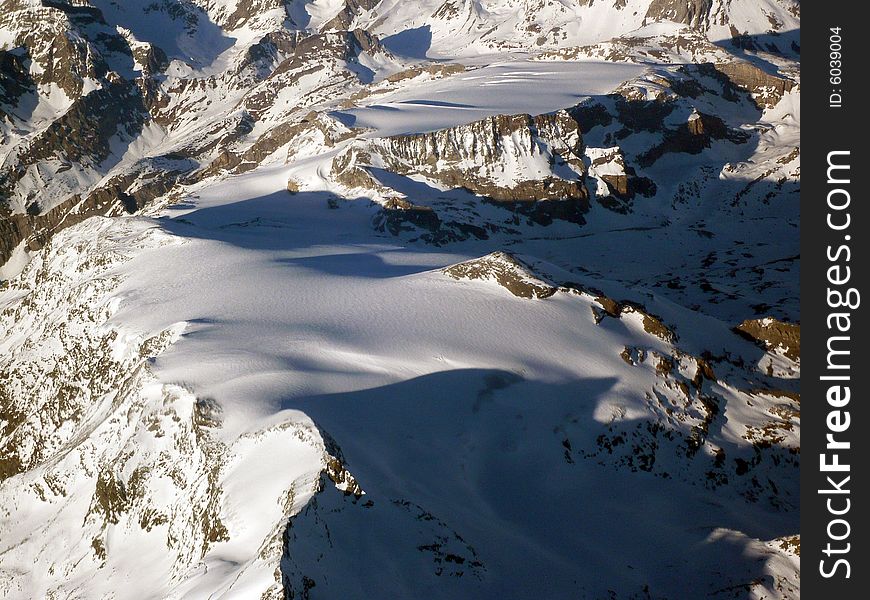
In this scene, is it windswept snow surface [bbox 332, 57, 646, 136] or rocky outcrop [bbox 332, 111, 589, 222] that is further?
windswept snow surface [bbox 332, 57, 646, 136]

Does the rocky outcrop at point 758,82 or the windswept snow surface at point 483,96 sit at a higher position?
the windswept snow surface at point 483,96

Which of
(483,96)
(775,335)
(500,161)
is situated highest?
(483,96)

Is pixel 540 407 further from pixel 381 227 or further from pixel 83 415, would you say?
pixel 381 227

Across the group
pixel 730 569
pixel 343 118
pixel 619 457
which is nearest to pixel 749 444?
pixel 619 457

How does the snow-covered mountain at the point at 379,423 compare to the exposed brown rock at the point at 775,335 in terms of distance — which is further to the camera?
the exposed brown rock at the point at 775,335

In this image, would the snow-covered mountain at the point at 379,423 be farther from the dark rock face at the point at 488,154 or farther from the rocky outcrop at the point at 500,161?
the dark rock face at the point at 488,154

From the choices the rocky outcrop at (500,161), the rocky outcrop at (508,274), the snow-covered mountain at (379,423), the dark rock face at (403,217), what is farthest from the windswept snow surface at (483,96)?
the rocky outcrop at (508,274)

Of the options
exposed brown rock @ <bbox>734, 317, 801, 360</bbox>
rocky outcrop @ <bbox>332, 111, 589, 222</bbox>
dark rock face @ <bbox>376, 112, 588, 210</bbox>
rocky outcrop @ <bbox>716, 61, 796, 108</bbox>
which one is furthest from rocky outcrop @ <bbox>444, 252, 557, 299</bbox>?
rocky outcrop @ <bbox>716, 61, 796, 108</bbox>

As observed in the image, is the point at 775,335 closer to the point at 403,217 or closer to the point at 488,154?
the point at 403,217

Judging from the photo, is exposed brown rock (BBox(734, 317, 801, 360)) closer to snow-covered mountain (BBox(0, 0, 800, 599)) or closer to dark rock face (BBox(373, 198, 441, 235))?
snow-covered mountain (BBox(0, 0, 800, 599))

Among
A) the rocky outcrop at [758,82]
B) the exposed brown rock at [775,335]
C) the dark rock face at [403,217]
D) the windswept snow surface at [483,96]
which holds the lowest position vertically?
the exposed brown rock at [775,335]

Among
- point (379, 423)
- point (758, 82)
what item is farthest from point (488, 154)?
point (379, 423)
